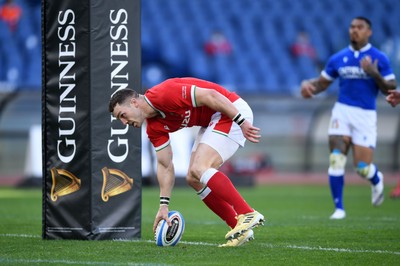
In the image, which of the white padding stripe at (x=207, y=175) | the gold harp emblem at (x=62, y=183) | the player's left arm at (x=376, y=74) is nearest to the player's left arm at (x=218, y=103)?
the white padding stripe at (x=207, y=175)

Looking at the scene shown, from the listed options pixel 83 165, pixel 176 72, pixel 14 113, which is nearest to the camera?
pixel 83 165

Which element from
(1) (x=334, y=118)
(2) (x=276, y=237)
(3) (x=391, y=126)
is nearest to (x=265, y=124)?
(3) (x=391, y=126)

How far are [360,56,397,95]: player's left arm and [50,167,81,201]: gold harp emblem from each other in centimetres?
458

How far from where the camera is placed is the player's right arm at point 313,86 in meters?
11.5

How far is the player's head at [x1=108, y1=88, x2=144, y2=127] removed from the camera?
7.14 meters

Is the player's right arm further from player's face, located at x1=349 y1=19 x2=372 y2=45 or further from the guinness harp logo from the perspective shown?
the guinness harp logo

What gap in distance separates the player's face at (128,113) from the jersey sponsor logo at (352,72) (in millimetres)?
4746

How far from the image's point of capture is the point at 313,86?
11555 mm

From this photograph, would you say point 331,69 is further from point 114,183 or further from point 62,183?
point 62,183

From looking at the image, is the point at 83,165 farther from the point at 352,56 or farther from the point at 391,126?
the point at 391,126

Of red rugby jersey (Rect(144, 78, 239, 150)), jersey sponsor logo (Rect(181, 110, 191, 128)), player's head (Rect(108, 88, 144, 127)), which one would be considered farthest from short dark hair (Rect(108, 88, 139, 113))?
jersey sponsor logo (Rect(181, 110, 191, 128))

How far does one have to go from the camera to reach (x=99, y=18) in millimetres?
7965

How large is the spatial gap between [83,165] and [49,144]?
1.46 feet

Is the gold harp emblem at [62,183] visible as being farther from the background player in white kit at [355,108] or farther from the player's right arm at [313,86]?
the player's right arm at [313,86]
